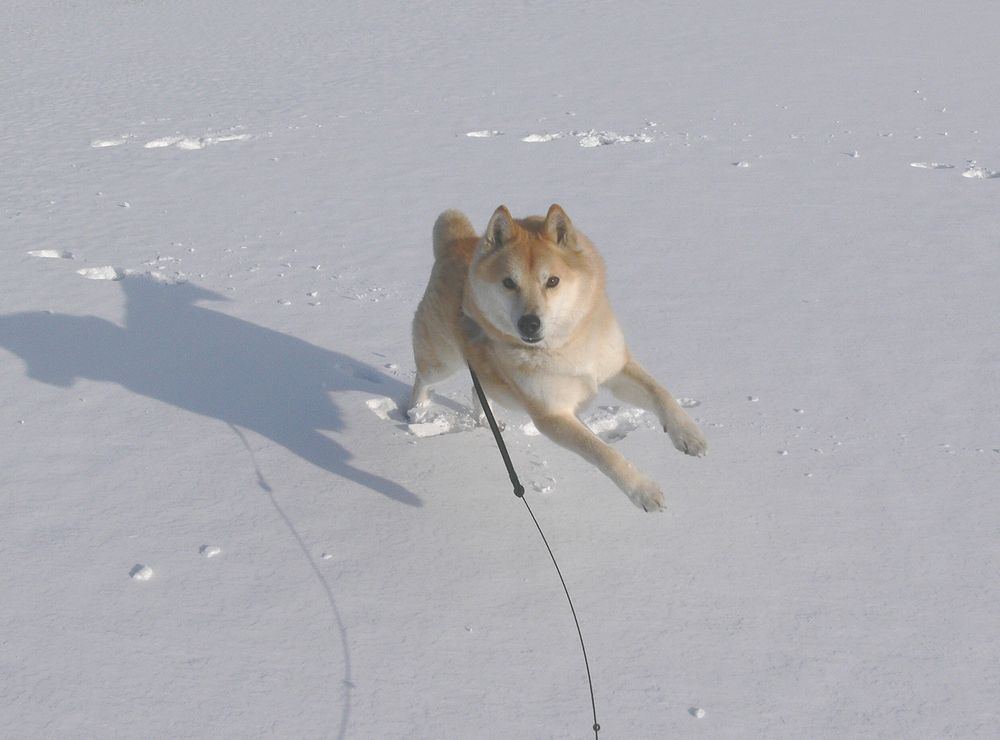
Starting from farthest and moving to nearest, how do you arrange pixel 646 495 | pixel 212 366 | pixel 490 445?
pixel 212 366
pixel 490 445
pixel 646 495

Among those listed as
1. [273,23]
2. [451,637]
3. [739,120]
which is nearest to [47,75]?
[273,23]

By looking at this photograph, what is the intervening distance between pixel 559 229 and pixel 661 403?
26.2 inches

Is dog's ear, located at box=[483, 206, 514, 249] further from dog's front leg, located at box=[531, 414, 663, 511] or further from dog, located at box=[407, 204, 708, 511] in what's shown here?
dog's front leg, located at box=[531, 414, 663, 511]

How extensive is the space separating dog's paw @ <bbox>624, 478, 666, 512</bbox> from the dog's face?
22.1 inches

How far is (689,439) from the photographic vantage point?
2992 mm

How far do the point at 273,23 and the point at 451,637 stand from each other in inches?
448

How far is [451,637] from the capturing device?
244 cm

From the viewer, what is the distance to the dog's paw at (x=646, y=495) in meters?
2.79

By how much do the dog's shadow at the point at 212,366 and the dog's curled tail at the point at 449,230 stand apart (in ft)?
1.91

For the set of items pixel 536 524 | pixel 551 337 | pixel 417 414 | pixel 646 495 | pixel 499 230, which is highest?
pixel 499 230

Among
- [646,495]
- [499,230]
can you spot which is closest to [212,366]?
[499,230]

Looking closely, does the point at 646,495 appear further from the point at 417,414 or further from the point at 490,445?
the point at 417,414

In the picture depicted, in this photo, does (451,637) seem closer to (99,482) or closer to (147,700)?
(147,700)

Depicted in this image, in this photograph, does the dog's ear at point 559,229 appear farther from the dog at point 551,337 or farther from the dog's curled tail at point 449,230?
the dog's curled tail at point 449,230
